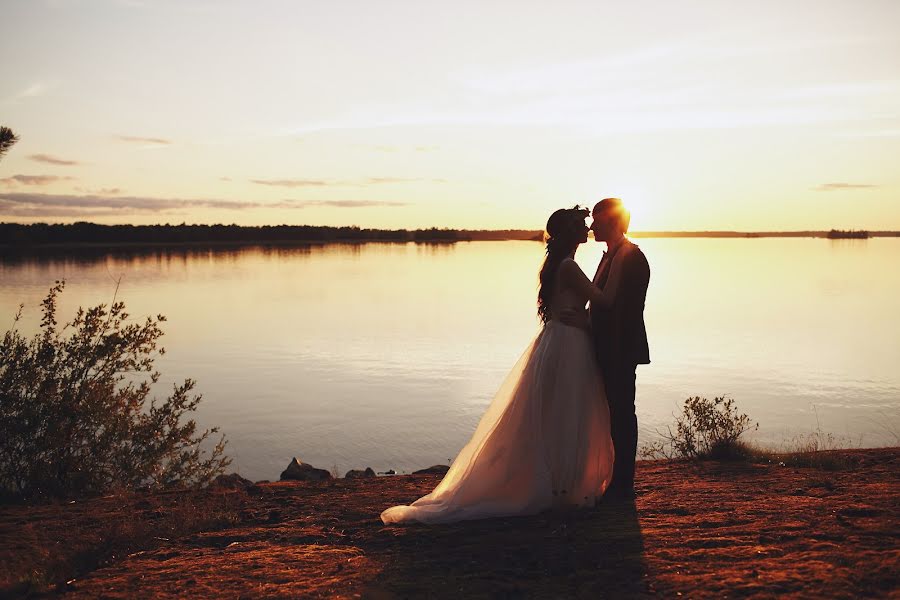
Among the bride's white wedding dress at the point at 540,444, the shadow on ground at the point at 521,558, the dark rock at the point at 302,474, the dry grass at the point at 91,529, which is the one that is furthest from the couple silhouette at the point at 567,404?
the dark rock at the point at 302,474

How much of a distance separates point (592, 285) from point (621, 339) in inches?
22.9

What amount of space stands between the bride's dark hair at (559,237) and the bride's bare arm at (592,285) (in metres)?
0.13

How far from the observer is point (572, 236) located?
6.89 meters

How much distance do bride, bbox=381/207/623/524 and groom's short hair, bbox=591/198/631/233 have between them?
161mm

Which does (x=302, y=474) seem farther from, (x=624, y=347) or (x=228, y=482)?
(x=624, y=347)

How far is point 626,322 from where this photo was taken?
22.3 ft

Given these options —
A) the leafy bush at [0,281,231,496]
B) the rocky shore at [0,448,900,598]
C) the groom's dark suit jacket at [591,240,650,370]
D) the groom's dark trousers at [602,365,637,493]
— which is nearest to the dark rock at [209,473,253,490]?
the leafy bush at [0,281,231,496]

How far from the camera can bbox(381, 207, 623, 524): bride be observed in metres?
6.36

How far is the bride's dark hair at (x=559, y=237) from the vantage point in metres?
6.86

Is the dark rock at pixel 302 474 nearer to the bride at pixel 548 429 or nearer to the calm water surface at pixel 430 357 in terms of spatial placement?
the calm water surface at pixel 430 357

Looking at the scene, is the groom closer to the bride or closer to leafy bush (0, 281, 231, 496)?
the bride

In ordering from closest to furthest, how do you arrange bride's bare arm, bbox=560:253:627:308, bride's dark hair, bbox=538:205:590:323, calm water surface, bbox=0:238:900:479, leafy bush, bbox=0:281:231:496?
Answer: bride's bare arm, bbox=560:253:627:308 < bride's dark hair, bbox=538:205:590:323 < leafy bush, bbox=0:281:231:496 < calm water surface, bbox=0:238:900:479

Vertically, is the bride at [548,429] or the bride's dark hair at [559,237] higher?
the bride's dark hair at [559,237]

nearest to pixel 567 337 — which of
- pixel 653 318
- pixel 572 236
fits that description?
pixel 572 236
